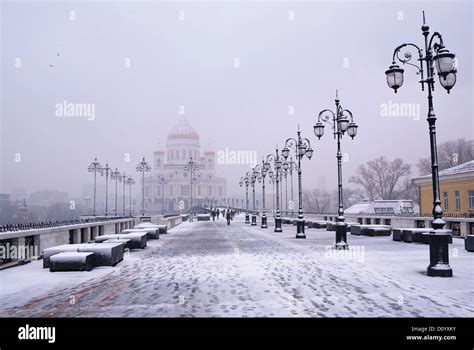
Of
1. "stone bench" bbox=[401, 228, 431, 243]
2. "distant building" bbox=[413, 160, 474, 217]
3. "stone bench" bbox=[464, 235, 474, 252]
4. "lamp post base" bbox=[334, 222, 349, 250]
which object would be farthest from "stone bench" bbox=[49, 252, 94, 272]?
"distant building" bbox=[413, 160, 474, 217]

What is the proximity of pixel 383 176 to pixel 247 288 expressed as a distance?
8457 centimetres

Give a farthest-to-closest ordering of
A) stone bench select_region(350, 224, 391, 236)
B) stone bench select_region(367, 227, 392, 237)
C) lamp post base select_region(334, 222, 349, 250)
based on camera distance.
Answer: stone bench select_region(350, 224, 391, 236)
stone bench select_region(367, 227, 392, 237)
lamp post base select_region(334, 222, 349, 250)

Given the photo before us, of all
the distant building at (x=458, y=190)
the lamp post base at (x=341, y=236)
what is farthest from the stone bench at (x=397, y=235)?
the distant building at (x=458, y=190)

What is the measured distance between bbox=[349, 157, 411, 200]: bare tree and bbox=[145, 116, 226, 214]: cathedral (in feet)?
256

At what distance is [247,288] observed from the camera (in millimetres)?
9305

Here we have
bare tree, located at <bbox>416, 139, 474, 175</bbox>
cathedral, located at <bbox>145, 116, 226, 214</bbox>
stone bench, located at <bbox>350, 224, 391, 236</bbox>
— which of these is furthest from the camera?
cathedral, located at <bbox>145, 116, 226, 214</bbox>

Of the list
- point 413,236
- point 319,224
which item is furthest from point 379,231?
point 319,224

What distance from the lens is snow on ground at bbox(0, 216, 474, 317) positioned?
7.41 metres

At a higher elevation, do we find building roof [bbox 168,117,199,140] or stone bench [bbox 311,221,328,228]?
building roof [bbox 168,117,199,140]

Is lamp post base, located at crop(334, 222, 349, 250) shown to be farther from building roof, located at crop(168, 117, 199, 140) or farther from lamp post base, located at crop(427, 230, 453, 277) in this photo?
building roof, located at crop(168, 117, 199, 140)

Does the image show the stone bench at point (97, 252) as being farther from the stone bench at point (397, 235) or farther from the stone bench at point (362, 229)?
the stone bench at point (362, 229)
